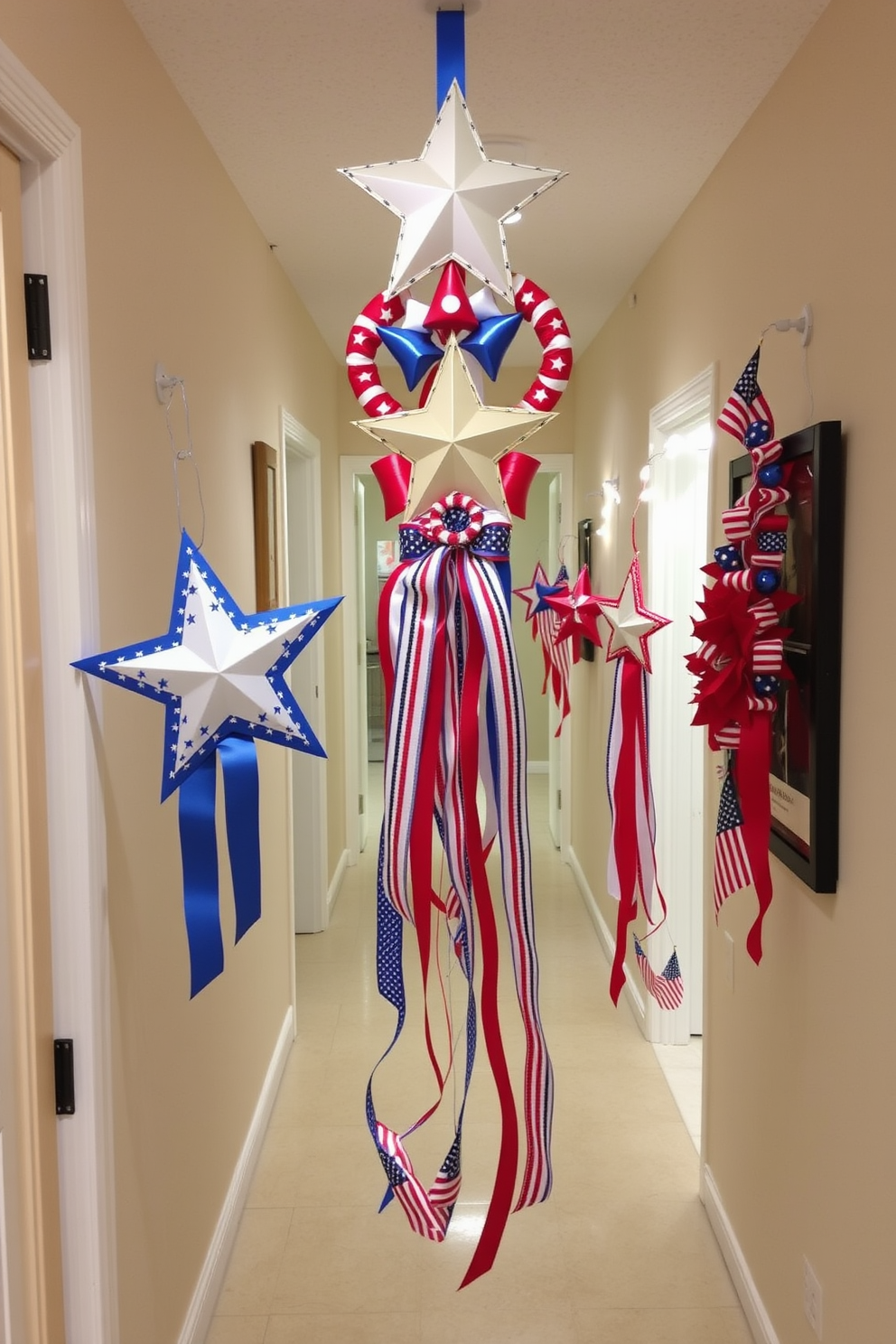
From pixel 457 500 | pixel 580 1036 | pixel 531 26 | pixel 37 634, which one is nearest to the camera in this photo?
pixel 457 500

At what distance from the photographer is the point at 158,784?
6.50 ft

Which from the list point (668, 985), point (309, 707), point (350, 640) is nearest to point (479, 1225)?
point (668, 985)

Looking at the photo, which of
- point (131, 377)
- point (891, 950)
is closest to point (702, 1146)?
point (891, 950)

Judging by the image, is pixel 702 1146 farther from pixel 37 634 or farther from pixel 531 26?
pixel 531 26

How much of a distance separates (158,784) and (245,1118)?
1239 mm

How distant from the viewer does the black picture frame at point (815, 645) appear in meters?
1.68

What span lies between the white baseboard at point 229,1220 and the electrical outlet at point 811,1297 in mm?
1185

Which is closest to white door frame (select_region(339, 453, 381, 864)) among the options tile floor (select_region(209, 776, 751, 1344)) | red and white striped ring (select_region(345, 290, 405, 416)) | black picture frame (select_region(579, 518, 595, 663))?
black picture frame (select_region(579, 518, 595, 663))

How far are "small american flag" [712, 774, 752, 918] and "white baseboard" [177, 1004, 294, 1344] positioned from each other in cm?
136

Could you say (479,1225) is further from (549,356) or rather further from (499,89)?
(499,89)

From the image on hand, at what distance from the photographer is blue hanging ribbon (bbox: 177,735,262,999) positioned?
4.42 ft

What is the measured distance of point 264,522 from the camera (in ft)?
9.88

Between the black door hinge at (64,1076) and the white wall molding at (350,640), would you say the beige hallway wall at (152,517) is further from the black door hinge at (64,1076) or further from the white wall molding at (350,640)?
the white wall molding at (350,640)

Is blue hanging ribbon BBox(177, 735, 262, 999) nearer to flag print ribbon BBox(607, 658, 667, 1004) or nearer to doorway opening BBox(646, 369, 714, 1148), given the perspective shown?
flag print ribbon BBox(607, 658, 667, 1004)
